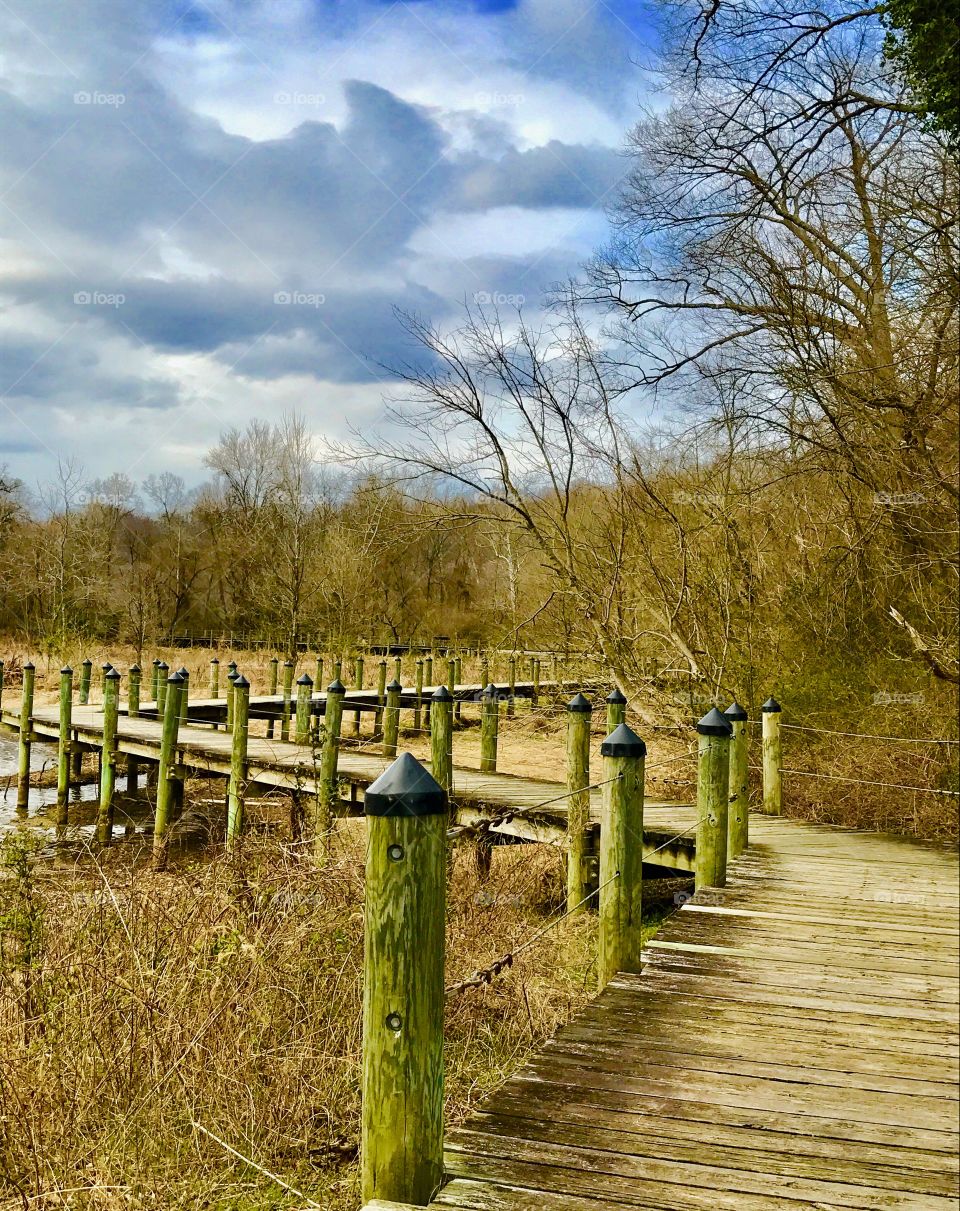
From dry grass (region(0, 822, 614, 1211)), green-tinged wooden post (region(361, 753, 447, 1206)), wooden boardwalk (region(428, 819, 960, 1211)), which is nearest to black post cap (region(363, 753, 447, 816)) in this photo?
green-tinged wooden post (region(361, 753, 447, 1206))

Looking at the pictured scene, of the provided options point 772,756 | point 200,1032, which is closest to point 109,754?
point 772,756

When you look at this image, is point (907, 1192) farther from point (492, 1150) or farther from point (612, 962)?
point (612, 962)

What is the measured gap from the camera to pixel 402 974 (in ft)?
7.65

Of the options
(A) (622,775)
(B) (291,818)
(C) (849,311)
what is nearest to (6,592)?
(B) (291,818)

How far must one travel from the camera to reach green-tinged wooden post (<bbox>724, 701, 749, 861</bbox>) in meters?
7.38

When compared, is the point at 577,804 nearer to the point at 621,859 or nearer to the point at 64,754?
the point at 621,859

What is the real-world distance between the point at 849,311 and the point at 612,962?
9373 mm

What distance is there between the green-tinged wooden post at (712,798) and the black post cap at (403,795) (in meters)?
4.01

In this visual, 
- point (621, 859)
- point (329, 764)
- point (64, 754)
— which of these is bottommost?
point (64, 754)

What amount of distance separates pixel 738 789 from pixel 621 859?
3150 mm

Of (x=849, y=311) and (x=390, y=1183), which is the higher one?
(x=849, y=311)

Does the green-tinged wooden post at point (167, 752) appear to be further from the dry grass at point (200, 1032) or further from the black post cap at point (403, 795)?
the black post cap at point (403, 795)

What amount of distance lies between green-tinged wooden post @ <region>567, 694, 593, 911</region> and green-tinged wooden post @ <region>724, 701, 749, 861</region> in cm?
147

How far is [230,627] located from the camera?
46281mm
